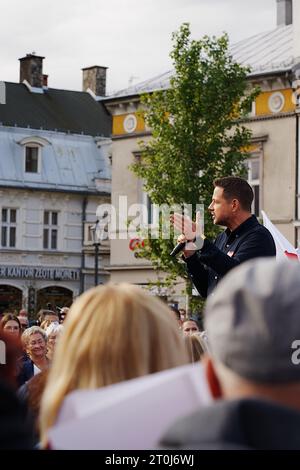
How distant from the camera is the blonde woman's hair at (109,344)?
3219 mm

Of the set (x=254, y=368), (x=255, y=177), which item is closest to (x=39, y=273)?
(x=255, y=177)

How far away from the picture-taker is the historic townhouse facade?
→ 57125 millimetres

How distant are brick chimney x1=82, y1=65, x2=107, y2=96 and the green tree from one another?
3800 centimetres

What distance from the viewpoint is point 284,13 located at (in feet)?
149

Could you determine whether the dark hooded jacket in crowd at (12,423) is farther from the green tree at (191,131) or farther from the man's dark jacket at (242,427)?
the green tree at (191,131)

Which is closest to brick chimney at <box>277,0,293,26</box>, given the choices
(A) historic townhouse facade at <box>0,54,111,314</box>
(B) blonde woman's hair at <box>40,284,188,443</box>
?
(A) historic townhouse facade at <box>0,54,111,314</box>

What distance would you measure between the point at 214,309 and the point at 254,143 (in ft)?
116

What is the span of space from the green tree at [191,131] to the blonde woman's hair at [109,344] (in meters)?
26.8

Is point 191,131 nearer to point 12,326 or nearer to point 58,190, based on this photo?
point 12,326

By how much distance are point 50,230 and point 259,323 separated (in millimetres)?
55815

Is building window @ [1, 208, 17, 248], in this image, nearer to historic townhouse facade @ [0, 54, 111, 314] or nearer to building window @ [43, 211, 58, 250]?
Answer: historic townhouse facade @ [0, 54, 111, 314]
